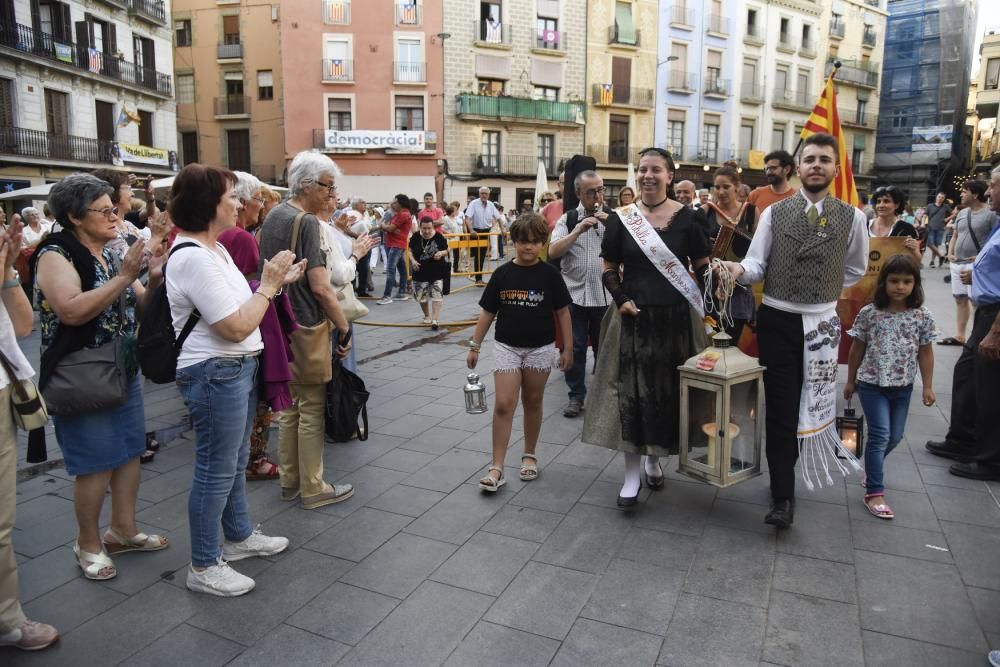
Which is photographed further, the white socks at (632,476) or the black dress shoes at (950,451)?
the black dress shoes at (950,451)

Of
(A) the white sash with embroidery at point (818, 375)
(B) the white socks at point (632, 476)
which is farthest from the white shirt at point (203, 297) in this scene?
(A) the white sash with embroidery at point (818, 375)

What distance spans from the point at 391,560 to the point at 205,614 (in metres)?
0.84

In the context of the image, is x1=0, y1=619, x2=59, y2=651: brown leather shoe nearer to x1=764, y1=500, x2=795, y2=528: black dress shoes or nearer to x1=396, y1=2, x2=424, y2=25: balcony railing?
x1=764, y1=500, x2=795, y2=528: black dress shoes

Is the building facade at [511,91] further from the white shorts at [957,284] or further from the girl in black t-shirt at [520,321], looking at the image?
the girl in black t-shirt at [520,321]

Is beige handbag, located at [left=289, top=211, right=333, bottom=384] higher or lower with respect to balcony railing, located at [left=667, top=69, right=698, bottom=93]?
lower

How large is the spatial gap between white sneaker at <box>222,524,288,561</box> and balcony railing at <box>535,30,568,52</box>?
33.8 metres

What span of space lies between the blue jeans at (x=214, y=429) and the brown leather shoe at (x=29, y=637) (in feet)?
1.90

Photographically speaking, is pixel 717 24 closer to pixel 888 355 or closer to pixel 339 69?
pixel 339 69

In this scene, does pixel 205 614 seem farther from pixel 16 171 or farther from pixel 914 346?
pixel 16 171

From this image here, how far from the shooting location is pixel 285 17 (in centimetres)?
3191

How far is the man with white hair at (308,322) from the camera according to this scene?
3746 mm

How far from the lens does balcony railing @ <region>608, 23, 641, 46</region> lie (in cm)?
3509

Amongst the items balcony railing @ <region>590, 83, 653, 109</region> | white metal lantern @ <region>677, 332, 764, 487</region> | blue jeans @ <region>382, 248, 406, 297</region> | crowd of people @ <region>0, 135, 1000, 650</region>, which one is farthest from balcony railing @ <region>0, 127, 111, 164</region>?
white metal lantern @ <region>677, 332, 764, 487</region>

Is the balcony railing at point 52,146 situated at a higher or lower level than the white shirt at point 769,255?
higher
